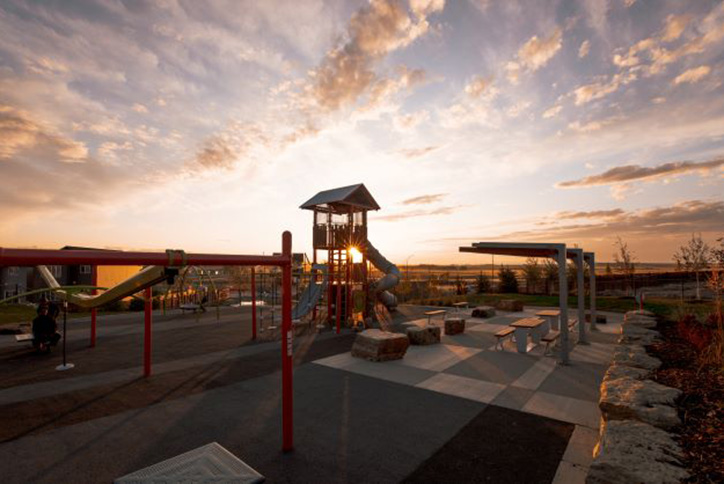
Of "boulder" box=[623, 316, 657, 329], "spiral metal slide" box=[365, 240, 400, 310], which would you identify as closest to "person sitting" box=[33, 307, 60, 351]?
"spiral metal slide" box=[365, 240, 400, 310]

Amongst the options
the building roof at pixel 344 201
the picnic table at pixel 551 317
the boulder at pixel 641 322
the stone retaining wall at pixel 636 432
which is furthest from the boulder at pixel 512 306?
the stone retaining wall at pixel 636 432

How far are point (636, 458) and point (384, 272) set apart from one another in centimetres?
1773

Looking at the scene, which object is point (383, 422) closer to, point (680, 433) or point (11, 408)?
point (680, 433)

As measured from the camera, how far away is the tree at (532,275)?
2992cm

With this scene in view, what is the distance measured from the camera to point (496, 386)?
24.9ft

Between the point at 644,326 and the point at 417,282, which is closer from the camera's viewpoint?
the point at 644,326

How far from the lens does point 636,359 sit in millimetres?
6852

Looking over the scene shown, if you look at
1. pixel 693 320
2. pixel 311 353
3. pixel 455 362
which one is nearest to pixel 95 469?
pixel 311 353

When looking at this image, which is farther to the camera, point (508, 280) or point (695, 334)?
point (508, 280)

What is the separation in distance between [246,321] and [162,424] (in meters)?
12.2

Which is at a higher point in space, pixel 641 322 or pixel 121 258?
pixel 121 258

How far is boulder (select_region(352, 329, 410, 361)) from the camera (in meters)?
9.77

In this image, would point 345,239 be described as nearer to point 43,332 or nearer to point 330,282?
point 330,282

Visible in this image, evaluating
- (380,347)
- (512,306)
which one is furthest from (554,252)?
(512,306)
